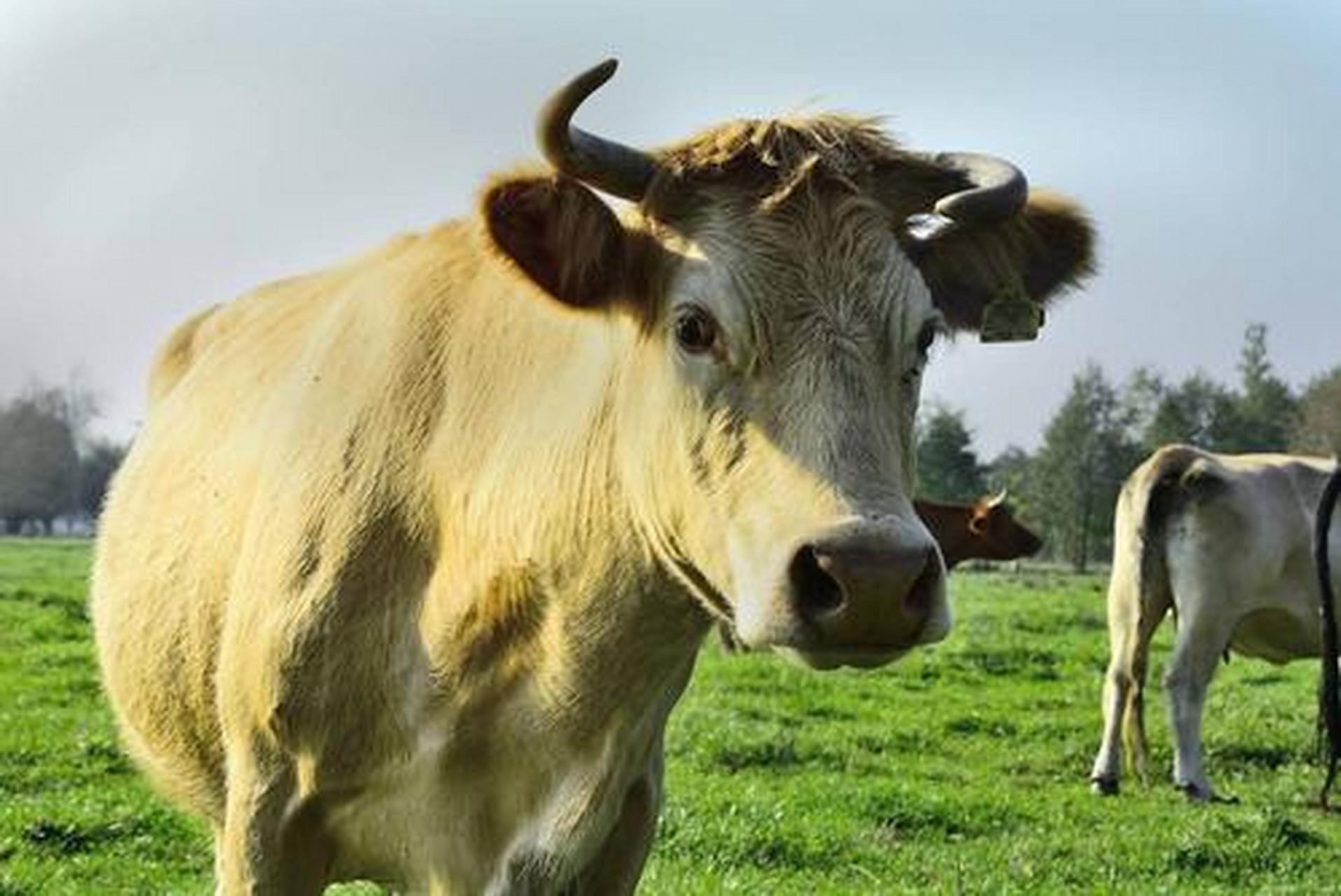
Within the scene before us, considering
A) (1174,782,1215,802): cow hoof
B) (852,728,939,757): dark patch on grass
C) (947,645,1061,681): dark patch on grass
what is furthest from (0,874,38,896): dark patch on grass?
(947,645,1061,681): dark patch on grass

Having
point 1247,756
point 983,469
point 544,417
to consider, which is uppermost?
point 544,417

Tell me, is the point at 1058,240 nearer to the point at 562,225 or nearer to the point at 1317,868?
the point at 562,225

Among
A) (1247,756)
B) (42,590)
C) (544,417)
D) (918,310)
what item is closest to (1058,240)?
→ (918,310)

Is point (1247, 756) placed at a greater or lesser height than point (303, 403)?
lesser

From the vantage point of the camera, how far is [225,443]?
5.60 meters

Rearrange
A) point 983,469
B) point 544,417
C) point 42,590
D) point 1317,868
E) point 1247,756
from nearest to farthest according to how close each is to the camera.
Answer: point 544,417 → point 1317,868 → point 1247,756 → point 42,590 → point 983,469

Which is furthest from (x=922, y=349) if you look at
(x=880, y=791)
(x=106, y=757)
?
(x=106, y=757)

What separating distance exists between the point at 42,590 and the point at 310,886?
75.1 ft

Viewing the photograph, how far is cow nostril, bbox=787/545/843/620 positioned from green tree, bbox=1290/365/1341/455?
6754 centimetres

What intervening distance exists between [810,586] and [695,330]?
28.6 inches

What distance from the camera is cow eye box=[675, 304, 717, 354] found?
4.04 metres

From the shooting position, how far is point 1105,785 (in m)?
13.2

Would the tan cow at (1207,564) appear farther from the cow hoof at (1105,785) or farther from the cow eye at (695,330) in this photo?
the cow eye at (695,330)

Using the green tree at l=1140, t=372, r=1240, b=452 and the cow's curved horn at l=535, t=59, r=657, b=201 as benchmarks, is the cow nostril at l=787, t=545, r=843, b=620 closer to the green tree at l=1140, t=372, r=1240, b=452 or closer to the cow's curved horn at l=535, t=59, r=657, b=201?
the cow's curved horn at l=535, t=59, r=657, b=201
